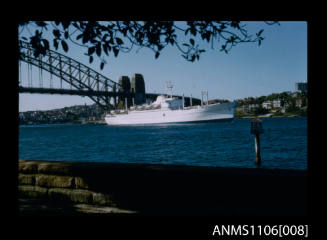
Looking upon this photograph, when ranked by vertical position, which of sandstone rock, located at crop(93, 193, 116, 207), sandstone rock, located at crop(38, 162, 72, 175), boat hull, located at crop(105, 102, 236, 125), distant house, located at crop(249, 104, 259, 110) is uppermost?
distant house, located at crop(249, 104, 259, 110)

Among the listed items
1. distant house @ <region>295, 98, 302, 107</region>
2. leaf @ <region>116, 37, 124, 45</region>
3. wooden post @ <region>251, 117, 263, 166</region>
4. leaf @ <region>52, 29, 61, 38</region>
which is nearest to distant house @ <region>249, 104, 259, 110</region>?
distant house @ <region>295, 98, 302, 107</region>

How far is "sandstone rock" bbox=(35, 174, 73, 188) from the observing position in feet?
10.5

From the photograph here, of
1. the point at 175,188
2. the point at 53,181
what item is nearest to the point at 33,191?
the point at 53,181

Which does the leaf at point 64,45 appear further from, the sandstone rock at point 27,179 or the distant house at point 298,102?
the distant house at point 298,102

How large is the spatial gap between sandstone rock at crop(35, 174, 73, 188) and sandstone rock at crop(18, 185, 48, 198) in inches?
2.3

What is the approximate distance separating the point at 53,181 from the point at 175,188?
4.96 ft

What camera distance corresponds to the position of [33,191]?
11.1ft

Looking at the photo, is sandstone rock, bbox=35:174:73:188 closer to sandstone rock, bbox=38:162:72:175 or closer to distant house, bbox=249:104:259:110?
sandstone rock, bbox=38:162:72:175

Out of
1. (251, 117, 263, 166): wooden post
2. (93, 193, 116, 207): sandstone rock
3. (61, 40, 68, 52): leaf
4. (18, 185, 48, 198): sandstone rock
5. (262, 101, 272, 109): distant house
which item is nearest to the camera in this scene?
(61, 40, 68, 52): leaf

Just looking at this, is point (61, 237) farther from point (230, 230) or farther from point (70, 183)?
point (230, 230)

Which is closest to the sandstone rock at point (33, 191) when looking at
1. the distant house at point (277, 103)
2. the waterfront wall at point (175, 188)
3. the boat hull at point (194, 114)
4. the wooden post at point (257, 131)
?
the waterfront wall at point (175, 188)

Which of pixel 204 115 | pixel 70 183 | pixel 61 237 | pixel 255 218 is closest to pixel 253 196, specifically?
pixel 255 218

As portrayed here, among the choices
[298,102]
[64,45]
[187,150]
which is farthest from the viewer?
[298,102]

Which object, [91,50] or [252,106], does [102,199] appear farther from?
[252,106]
